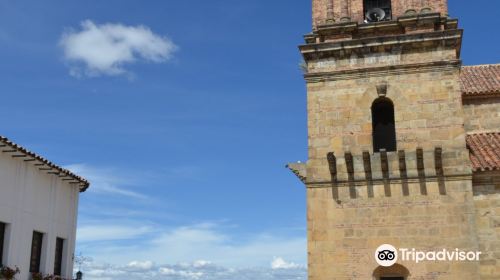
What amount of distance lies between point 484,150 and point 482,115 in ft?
10.5

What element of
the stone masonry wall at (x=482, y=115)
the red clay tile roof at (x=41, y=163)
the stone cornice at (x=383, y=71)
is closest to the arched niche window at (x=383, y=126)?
the stone cornice at (x=383, y=71)

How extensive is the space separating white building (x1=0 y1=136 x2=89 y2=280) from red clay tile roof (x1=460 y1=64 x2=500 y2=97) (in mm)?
14152

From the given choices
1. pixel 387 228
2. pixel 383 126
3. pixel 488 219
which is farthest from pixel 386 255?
pixel 383 126

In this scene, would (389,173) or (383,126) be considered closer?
(389,173)

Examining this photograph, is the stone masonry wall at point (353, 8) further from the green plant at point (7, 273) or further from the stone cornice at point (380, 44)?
the green plant at point (7, 273)

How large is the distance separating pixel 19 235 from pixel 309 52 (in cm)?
1029

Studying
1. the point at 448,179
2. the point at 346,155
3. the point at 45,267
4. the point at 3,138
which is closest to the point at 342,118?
the point at 346,155

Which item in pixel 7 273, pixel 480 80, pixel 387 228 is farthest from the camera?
pixel 480 80

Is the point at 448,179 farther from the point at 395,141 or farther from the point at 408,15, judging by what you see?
the point at 408,15

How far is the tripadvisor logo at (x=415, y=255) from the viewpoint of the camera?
50.1 ft

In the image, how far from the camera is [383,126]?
17.4m

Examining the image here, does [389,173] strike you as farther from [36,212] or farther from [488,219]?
[36,212]

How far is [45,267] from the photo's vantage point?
19031mm

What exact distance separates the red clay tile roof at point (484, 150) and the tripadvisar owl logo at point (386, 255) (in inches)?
124
